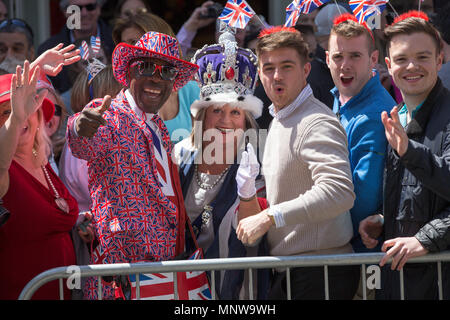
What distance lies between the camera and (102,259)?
3.65m

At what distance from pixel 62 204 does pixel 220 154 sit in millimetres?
897

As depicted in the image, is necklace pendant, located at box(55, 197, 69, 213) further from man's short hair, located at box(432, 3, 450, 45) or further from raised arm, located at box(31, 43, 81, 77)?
man's short hair, located at box(432, 3, 450, 45)

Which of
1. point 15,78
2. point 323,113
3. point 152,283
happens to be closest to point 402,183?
point 323,113

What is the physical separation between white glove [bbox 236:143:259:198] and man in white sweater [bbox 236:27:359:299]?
4cm

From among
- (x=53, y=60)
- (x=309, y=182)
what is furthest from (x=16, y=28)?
(x=309, y=182)

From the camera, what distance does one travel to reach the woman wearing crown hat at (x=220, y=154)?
12.7 ft

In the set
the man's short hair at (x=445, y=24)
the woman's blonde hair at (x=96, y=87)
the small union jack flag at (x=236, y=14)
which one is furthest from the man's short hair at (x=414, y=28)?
the woman's blonde hair at (x=96, y=87)

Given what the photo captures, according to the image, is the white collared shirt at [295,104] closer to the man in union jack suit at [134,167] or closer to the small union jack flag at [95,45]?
the man in union jack suit at [134,167]

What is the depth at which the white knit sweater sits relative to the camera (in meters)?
3.44

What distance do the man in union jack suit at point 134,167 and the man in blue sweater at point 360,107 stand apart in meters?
0.89

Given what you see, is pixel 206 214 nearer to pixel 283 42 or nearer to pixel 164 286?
pixel 164 286

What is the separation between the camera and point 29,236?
3.61 meters

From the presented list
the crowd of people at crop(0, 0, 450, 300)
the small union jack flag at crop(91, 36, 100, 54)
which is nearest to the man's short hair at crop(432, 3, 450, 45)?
the crowd of people at crop(0, 0, 450, 300)
